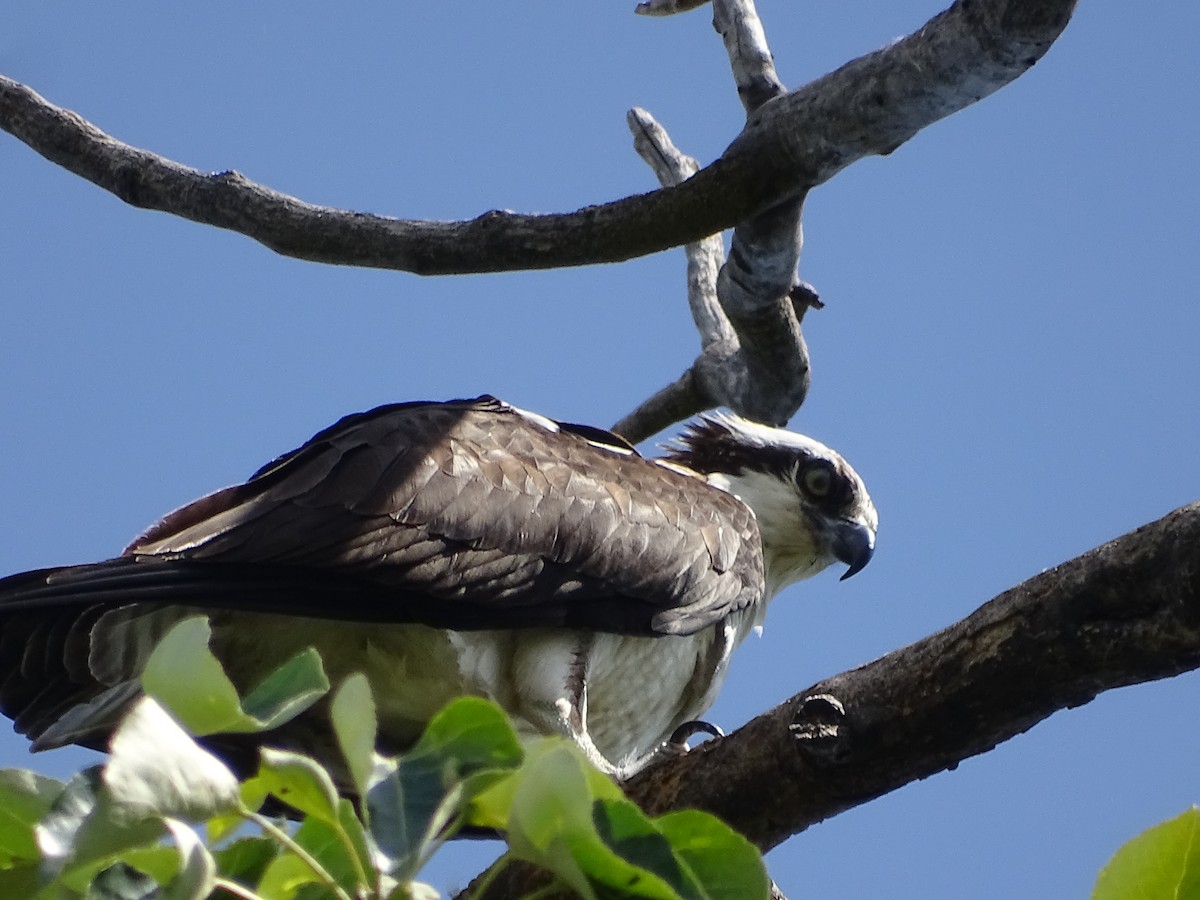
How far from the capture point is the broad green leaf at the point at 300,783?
1634 mm

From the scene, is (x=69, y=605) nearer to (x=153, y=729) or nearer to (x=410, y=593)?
(x=410, y=593)

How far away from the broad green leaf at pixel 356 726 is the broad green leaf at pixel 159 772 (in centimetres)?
14

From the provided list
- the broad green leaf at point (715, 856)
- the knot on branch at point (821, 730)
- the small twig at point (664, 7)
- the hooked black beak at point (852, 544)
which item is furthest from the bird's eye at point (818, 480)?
the broad green leaf at point (715, 856)

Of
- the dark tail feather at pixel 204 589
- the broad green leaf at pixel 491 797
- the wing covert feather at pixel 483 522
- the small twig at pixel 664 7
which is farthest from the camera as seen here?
the small twig at pixel 664 7

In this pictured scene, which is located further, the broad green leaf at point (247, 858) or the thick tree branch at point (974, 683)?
the thick tree branch at point (974, 683)

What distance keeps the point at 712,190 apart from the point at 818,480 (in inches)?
72.8


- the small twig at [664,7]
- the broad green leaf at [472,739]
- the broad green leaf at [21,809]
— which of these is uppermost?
the small twig at [664,7]

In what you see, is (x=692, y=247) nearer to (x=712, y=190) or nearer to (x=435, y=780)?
(x=712, y=190)

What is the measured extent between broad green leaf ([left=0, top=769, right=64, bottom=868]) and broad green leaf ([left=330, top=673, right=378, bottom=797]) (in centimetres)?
33

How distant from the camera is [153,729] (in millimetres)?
1527

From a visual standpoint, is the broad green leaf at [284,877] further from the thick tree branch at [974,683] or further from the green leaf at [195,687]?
the thick tree branch at [974,683]

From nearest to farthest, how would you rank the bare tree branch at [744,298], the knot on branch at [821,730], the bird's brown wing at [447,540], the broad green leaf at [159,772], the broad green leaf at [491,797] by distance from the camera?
the broad green leaf at [159,772] < the broad green leaf at [491,797] < the knot on branch at [821,730] < the bird's brown wing at [447,540] < the bare tree branch at [744,298]

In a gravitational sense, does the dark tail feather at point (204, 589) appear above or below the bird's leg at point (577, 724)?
above

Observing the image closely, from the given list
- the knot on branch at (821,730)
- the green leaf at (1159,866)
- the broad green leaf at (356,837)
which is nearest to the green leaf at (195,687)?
the broad green leaf at (356,837)
